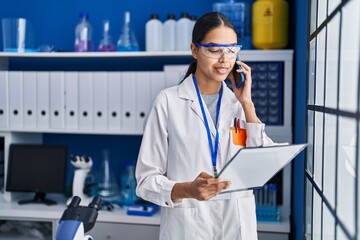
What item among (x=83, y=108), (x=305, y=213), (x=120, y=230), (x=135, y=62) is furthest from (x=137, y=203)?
(x=305, y=213)

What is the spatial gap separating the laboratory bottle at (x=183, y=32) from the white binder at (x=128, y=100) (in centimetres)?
33

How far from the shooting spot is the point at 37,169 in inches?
111

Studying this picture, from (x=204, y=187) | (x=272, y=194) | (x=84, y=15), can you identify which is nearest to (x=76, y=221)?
(x=204, y=187)

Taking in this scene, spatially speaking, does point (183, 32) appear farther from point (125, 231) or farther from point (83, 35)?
point (125, 231)

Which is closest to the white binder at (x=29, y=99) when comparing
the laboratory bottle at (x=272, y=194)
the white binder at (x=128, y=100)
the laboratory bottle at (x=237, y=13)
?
the white binder at (x=128, y=100)

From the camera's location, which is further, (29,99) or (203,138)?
(29,99)

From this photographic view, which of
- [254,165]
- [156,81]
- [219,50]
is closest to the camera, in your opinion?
[254,165]

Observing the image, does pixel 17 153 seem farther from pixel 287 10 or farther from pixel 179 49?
pixel 287 10

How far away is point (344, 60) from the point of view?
1.24 metres

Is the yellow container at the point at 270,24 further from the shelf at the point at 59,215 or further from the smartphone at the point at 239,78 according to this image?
the smartphone at the point at 239,78

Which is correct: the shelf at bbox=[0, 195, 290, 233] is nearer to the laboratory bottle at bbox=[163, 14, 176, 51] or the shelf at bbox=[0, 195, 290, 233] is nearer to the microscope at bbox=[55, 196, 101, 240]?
the laboratory bottle at bbox=[163, 14, 176, 51]

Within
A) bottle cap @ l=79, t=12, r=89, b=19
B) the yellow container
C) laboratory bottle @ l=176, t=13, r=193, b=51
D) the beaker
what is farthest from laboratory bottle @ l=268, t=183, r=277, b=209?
the beaker

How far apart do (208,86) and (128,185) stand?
148 centimetres

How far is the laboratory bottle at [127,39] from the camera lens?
2838mm
